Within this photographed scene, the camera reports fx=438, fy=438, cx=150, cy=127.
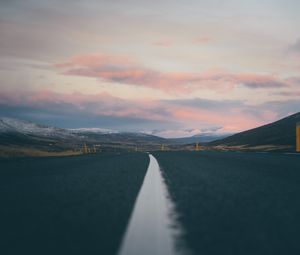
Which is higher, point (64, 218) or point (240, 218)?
point (240, 218)

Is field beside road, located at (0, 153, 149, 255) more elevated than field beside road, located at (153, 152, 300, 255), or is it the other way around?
field beside road, located at (153, 152, 300, 255)

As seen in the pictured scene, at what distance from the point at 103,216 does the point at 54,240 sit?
1.42 meters

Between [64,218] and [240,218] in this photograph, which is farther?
[64,218]

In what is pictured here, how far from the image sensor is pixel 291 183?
10.2 metres

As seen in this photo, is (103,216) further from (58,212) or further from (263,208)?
(263,208)

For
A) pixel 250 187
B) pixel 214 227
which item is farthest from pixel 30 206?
pixel 250 187

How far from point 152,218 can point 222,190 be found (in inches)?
134

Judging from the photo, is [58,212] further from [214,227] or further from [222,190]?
[222,190]

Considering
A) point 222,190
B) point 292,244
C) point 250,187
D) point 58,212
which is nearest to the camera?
point 292,244

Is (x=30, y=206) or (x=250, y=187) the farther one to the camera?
(x=250, y=187)

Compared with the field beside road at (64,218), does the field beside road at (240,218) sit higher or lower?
higher

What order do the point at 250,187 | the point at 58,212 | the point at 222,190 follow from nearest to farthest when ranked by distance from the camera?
the point at 58,212 → the point at 222,190 → the point at 250,187

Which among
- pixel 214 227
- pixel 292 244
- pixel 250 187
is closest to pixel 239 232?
pixel 214 227

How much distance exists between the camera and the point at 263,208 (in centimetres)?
646
